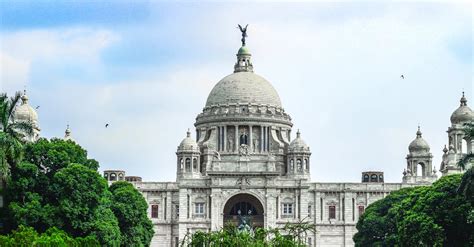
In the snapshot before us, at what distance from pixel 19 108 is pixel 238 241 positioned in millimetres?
47053

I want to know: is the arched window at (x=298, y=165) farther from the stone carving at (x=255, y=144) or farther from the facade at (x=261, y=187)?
the stone carving at (x=255, y=144)

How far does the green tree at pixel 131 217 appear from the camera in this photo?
3819 inches

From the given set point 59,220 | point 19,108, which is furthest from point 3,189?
point 19,108

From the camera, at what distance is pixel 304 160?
133125 millimetres

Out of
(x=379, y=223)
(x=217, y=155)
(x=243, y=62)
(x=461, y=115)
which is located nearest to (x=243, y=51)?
(x=243, y=62)

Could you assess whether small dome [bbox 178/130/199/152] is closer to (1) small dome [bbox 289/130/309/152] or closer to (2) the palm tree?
(1) small dome [bbox 289/130/309/152]

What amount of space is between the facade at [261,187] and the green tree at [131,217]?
18.9m

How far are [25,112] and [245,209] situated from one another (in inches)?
1151

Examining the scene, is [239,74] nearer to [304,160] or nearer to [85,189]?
[304,160]

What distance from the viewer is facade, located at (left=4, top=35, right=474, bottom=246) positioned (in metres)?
125

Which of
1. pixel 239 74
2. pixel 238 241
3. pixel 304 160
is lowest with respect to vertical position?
pixel 238 241

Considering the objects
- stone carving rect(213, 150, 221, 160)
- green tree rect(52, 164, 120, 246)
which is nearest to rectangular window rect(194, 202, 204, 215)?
stone carving rect(213, 150, 221, 160)

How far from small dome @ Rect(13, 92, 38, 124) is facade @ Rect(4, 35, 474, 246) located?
1.35 ft

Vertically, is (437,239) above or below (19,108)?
below
